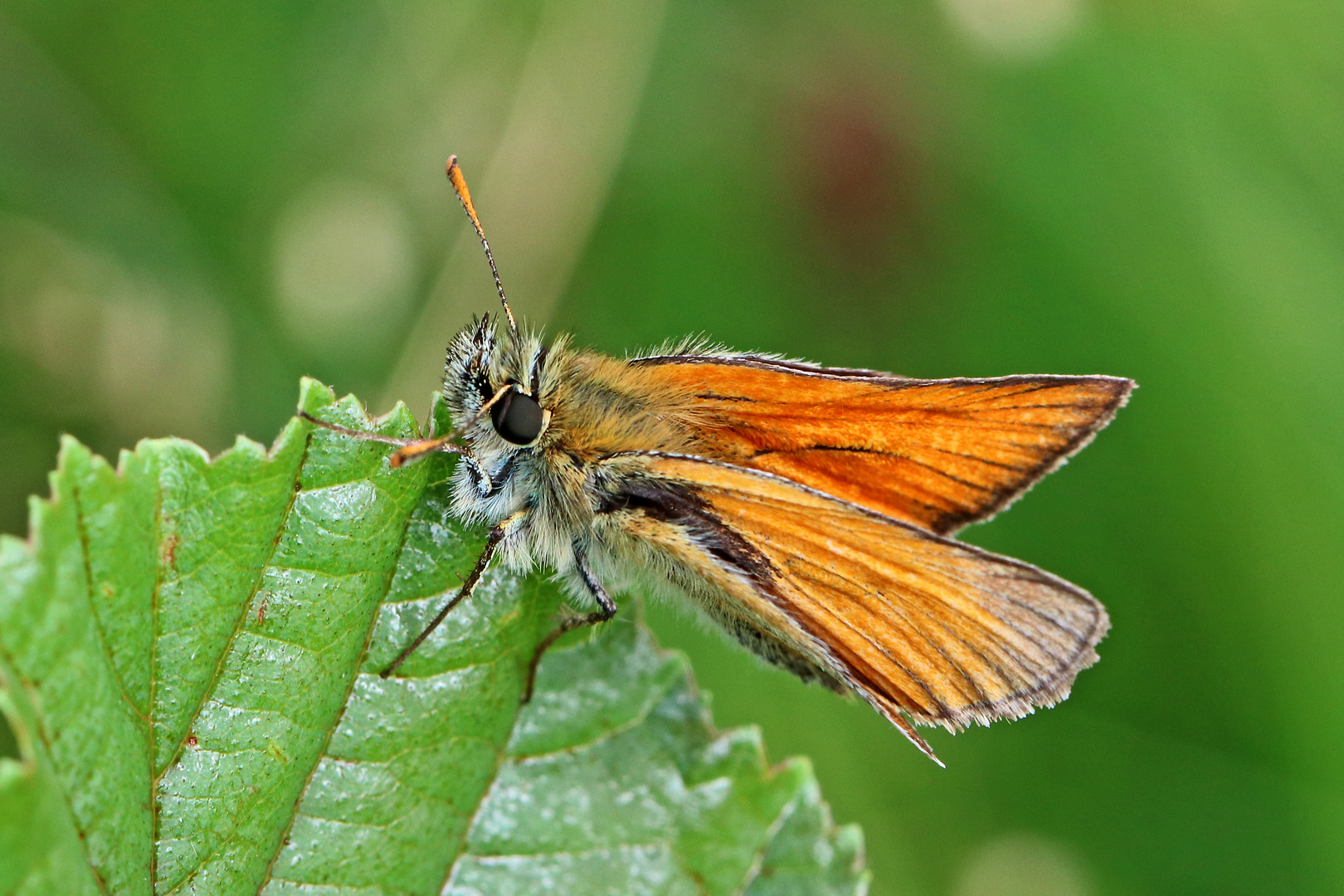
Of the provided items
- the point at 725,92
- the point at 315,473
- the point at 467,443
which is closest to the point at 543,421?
the point at 467,443

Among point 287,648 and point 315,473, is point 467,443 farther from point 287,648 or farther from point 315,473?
point 287,648

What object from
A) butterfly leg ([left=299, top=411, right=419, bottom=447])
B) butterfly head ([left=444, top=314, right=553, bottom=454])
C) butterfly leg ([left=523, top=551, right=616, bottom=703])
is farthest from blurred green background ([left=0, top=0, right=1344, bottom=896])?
butterfly leg ([left=299, top=411, right=419, bottom=447])

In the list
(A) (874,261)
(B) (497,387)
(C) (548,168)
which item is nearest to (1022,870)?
(A) (874,261)

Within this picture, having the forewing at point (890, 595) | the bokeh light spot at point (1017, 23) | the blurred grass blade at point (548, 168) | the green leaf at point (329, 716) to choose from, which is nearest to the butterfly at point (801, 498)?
the forewing at point (890, 595)

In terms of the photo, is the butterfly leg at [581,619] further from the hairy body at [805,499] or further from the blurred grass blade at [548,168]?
the blurred grass blade at [548,168]

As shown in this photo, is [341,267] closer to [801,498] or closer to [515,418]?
[515,418]

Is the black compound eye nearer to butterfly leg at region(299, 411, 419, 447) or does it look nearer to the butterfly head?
the butterfly head
